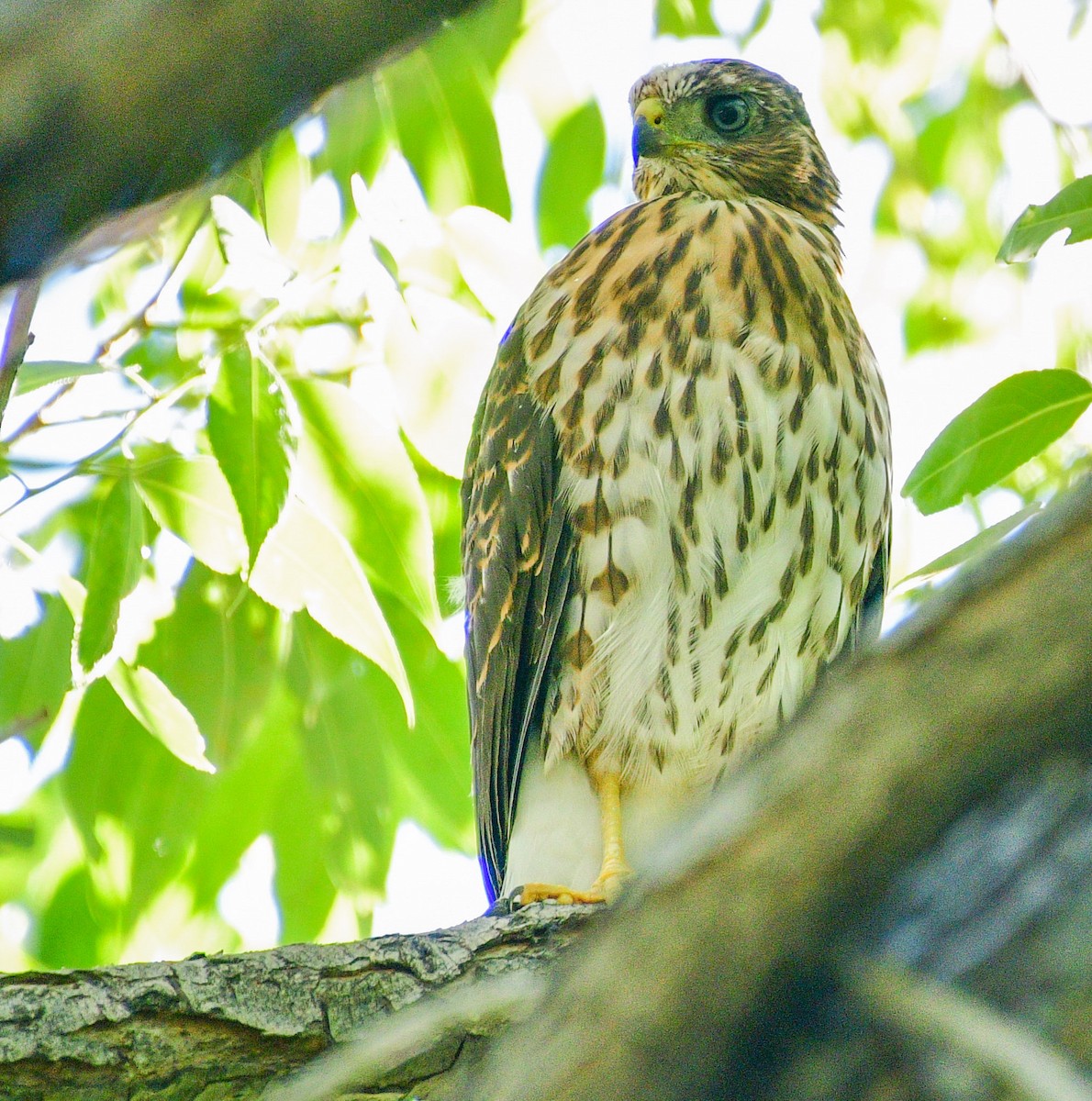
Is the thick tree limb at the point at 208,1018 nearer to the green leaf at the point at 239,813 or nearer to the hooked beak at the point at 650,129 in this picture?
the green leaf at the point at 239,813

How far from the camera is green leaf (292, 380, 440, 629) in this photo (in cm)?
325

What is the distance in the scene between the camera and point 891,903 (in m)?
0.63

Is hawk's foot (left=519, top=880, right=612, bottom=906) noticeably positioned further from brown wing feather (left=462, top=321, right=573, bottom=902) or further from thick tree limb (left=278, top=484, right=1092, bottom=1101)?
thick tree limb (left=278, top=484, right=1092, bottom=1101)

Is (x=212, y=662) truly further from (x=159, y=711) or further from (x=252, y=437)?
(x=252, y=437)

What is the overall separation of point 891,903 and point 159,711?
261cm

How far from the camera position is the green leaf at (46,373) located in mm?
2490

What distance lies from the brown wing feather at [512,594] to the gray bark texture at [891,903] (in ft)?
9.18

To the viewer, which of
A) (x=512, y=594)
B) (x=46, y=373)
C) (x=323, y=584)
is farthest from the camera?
(x=512, y=594)

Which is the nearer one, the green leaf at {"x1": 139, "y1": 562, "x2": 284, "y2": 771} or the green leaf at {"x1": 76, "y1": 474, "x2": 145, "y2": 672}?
the green leaf at {"x1": 76, "y1": 474, "x2": 145, "y2": 672}

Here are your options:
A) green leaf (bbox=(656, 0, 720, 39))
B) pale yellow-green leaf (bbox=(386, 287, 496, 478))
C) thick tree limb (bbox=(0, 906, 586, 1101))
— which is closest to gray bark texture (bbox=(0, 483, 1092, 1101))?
thick tree limb (bbox=(0, 906, 586, 1101))

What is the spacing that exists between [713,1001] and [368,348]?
3.15 metres

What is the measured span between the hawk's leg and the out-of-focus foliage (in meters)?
0.44

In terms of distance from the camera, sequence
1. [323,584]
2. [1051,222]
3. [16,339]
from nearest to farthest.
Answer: [16,339] → [1051,222] → [323,584]

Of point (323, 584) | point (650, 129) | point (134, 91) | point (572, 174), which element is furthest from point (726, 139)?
point (134, 91)
